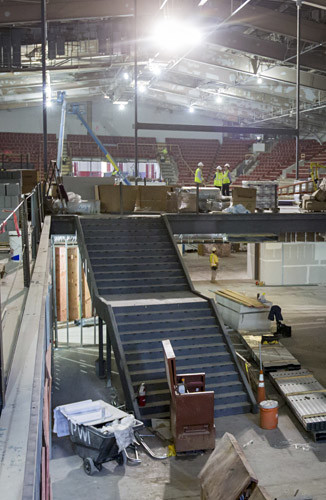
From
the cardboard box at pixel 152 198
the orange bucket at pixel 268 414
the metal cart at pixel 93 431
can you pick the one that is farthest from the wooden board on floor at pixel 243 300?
the metal cart at pixel 93 431

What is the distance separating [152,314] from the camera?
12094mm

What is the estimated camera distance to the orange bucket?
33.3 feet

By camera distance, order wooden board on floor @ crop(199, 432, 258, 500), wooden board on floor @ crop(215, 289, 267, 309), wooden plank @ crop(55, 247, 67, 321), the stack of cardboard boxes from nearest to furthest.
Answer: wooden board on floor @ crop(199, 432, 258, 500) → the stack of cardboard boxes → wooden board on floor @ crop(215, 289, 267, 309) → wooden plank @ crop(55, 247, 67, 321)

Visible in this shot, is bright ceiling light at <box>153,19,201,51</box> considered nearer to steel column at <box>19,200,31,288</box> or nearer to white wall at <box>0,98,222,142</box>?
steel column at <box>19,200,31,288</box>

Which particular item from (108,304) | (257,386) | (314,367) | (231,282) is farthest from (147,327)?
(231,282)

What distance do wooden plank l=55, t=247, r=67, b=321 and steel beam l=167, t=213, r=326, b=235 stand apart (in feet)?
13.8

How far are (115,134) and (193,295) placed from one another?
33543mm

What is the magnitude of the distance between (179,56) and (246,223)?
15773mm

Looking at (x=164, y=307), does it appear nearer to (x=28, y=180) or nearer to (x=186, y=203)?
(x=186, y=203)

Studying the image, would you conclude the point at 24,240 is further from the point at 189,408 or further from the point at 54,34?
the point at 54,34

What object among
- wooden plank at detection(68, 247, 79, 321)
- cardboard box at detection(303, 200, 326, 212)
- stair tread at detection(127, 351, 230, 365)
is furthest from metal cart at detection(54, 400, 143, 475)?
cardboard box at detection(303, 200, 326, 212)

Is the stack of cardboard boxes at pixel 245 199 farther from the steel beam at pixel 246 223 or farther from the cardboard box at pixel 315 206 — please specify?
the cardboard box at pixel 315 206

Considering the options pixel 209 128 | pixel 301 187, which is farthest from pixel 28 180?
pixel 301 187

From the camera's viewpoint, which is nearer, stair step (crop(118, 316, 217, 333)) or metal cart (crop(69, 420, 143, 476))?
metal cart (crop(69, 420, 143, 476))
